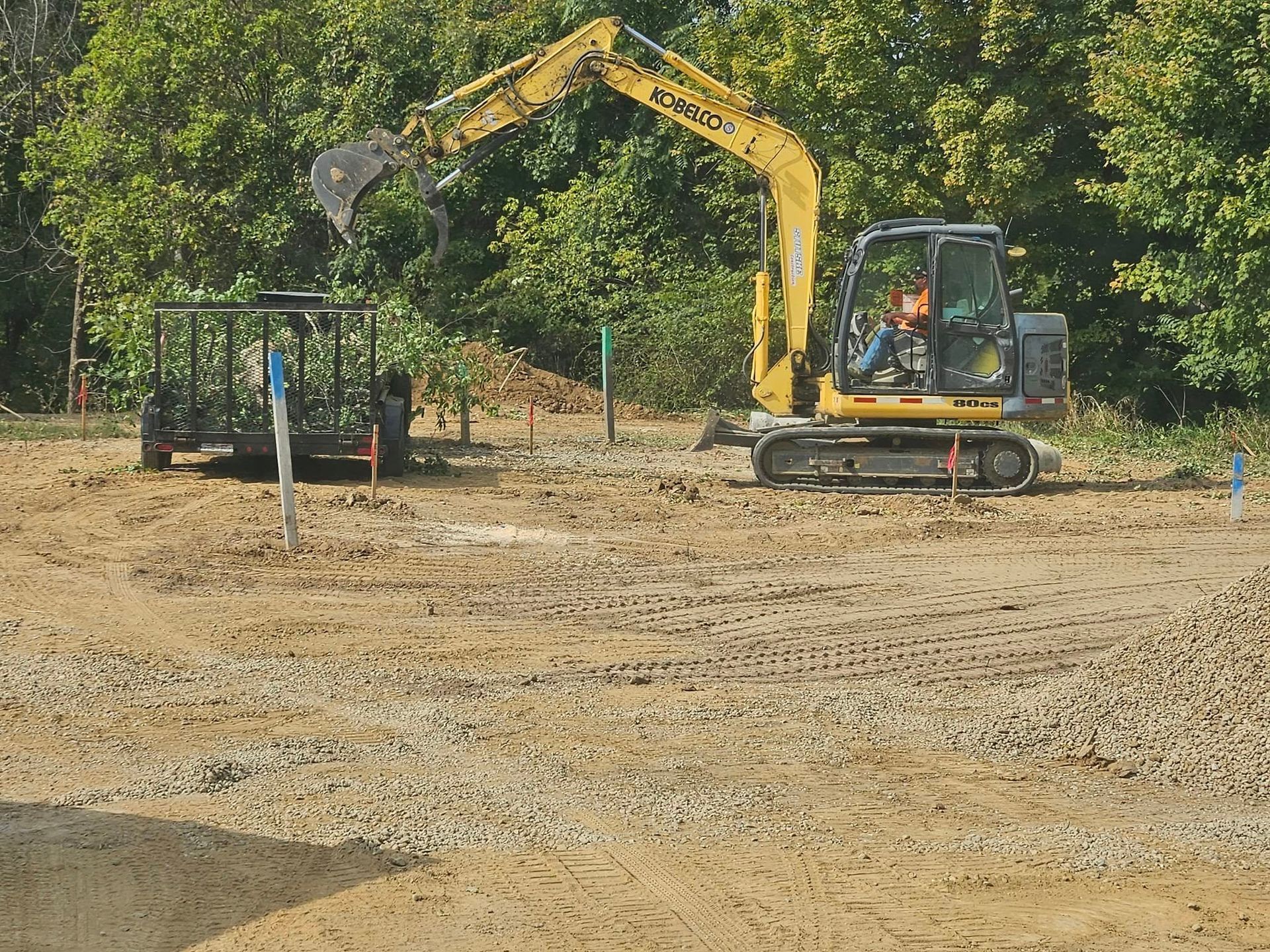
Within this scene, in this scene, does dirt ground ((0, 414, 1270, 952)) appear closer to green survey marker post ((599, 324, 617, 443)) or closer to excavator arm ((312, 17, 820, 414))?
excavator arm ((312, 17, 820, 414))

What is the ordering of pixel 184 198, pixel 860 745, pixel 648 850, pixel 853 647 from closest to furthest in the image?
pixel 648 850, pixel 860 745, pixel 853 647, pixel 184 198

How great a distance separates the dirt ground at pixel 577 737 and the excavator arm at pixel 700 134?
11.0ft

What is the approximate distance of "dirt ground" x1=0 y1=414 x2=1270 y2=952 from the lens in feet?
17.6

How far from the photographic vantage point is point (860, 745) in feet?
24.3

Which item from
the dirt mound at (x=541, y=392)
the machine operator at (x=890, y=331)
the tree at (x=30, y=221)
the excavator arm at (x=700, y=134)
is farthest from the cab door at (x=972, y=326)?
the tree at (x=30, y=221)

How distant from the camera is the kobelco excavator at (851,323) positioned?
1559cm

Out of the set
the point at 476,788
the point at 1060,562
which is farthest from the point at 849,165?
the point at 476,788

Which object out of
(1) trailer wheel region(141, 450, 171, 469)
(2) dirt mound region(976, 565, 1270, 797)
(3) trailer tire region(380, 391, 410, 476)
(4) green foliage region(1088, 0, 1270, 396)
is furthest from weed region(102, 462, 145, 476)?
(4) green foliage region(1088, 0, 1270, 396)

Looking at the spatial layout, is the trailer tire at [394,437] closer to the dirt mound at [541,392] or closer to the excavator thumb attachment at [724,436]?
the excavator thumb attachment at [724,436]

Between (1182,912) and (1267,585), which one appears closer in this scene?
(1182,912)

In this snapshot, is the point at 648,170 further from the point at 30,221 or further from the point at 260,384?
the point at 260,384

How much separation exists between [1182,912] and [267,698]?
15.6 ft

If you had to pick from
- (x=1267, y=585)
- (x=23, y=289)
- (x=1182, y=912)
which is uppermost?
(x=23, y=289)

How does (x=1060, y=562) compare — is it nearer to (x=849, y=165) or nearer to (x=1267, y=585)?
(x=1267, y=585)
